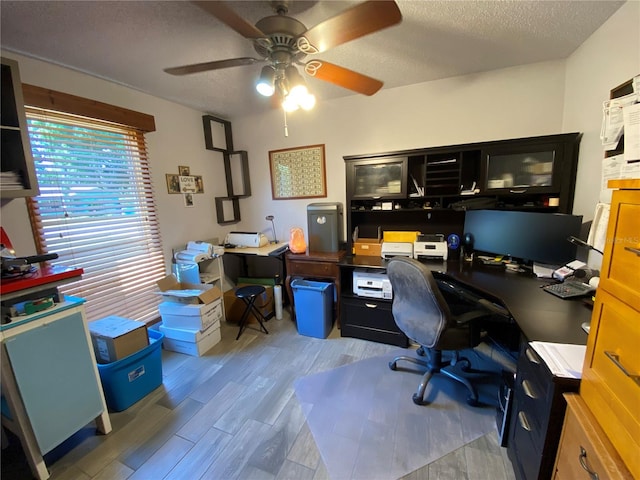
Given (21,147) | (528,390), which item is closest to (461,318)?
(528,390)

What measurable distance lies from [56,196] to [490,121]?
11.7 ft

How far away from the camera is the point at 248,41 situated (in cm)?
167

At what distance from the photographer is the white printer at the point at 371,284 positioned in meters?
2.41

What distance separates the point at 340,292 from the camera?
260 cm

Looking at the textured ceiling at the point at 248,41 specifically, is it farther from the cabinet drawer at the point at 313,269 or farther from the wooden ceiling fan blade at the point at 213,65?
the cabinet drawer at the point at 313,269

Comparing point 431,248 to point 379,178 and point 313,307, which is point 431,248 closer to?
point 379,178

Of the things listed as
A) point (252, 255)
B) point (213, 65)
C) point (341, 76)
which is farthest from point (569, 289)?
point (252, 255)

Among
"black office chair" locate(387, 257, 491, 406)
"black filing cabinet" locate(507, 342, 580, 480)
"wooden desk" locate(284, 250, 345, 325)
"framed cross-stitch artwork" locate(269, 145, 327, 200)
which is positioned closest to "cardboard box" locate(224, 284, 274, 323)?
"wooden desk" locate(284, 250, 345, 325)

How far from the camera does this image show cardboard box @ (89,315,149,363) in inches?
68.8

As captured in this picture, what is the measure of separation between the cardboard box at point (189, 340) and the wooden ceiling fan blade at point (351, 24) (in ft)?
7.72

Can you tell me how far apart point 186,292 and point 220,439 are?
49.2 inches

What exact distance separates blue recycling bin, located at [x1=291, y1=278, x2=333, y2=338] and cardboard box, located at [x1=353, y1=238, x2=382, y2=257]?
1.52ft

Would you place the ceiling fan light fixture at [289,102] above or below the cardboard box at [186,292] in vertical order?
Result: above

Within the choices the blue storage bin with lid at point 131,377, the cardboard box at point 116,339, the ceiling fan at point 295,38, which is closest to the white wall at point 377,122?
the cardboard box at point 116,339
